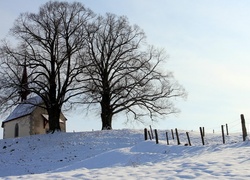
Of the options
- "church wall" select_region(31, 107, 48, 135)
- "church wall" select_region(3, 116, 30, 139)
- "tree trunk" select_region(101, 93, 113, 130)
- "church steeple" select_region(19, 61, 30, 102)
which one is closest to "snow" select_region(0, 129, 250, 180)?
"tree trunk" select_region(101, 93, 113, 130)

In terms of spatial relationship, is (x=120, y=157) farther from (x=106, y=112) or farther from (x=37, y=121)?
(x=37, y=121)

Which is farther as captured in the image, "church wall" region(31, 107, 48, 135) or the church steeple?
"church wall" region(31, 107, 48, 135)

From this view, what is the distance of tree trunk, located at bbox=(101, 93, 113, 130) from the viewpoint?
37.5 m

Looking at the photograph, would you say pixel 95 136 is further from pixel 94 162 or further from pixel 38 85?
pixel 94 162

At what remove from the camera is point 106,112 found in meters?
37.6

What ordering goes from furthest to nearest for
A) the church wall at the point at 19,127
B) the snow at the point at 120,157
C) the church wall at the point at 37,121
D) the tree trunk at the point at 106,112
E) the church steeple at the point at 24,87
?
the church wall at the point at 19,127 < the church wall at the point at 37,121 < the tree trunk at the point at 106,112 < the church steeple at the point at 24,87 < the snow at the point at 120,157

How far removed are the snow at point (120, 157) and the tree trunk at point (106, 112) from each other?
3.22 meters

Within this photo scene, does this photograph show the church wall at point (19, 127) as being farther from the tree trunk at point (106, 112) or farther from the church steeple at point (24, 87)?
the tree trunk at point (106, 112)

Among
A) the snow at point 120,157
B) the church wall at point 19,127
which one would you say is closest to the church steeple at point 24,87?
the snow at point 120,157

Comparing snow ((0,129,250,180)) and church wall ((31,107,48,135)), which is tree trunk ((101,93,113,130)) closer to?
snow ((0,129,250,180))

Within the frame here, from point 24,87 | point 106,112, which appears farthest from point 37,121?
point 24,87

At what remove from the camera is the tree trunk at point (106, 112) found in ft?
123

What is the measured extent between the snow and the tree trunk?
3.22m

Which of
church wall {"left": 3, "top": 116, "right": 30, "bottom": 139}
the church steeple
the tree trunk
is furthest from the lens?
church wall {"left": 3, "top": 116, "right": 30, "bottom": 139}
